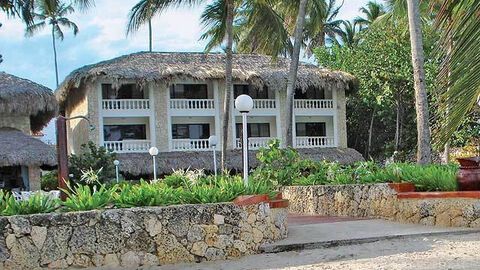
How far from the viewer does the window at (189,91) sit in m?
28.9

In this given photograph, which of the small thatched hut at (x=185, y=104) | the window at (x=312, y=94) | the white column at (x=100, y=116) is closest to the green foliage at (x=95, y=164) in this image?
the small thatched hut at (x=185, y=104)

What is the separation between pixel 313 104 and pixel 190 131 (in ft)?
22.2

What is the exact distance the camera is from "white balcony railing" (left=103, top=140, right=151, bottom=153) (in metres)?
26.4

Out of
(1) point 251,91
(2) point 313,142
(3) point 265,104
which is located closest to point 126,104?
(1) point 251,91

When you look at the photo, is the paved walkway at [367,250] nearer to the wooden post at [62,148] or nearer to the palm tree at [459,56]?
the wooden post at [62,148]

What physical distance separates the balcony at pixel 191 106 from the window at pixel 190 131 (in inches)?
44.4

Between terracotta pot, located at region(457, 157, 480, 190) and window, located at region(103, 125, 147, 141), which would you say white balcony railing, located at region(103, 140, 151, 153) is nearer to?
window, located at region(103, 125, 147, 141)

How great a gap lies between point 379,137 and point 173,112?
13.0 meters

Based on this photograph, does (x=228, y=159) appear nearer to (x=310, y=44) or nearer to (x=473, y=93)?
(x=310, y=44)

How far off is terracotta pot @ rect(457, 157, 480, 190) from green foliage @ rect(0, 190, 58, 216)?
254 inches

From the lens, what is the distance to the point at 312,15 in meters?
22.0

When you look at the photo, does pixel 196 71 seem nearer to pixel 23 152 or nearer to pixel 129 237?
pixel 23 152

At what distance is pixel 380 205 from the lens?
1084 centimetres

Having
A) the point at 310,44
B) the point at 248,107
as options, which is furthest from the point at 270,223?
the point at 310,44
